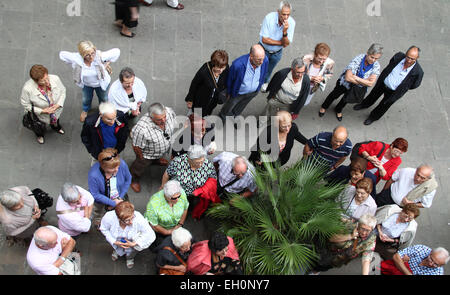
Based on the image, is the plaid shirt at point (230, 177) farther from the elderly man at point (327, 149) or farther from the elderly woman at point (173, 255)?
the elderly woman at point (173, 255)

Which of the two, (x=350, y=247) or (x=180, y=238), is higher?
(x=180, y=238)

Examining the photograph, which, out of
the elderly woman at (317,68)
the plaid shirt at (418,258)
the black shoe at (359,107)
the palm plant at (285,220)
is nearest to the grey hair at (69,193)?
the palm plant at (285,220)

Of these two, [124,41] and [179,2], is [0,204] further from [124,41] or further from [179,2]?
[179,2]

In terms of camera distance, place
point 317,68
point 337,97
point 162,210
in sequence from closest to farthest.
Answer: point 162,210 → point 317,68 → point 337,97

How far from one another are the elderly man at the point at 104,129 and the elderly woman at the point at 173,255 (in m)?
1.67

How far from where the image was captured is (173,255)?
523 centimetres

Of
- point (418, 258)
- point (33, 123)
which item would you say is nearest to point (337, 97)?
point (418, 258)

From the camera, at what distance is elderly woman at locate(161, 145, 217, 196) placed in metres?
5.86

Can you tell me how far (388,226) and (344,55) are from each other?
4171 mm

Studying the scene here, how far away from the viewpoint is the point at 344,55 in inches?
358

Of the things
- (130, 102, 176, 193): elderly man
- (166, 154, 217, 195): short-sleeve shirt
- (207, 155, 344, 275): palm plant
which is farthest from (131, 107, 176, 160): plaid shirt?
(207, 155, 344, 275): palm plant

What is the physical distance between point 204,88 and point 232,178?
1.54 metres

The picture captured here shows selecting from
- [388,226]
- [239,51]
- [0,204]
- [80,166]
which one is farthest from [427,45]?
[0,204]

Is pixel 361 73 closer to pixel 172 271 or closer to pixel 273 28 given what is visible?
pixel 273 28
